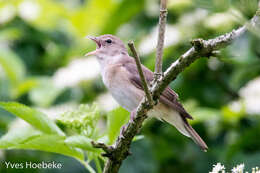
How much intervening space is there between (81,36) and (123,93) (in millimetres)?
2735

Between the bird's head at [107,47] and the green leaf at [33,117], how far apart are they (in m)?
1.34

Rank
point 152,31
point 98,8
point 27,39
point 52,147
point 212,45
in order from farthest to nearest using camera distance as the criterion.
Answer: point 98,8
point 27,39
point 152,31
point 52,147
point 212,45

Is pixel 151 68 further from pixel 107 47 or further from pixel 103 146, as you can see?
pixel 103 146

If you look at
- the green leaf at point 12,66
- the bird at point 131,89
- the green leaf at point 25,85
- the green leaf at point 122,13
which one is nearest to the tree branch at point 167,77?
the bird at point 131,89

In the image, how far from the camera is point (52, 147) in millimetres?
1974

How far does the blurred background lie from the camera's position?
3750 mm

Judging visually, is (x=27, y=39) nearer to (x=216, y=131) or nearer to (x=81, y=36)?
(x=81, y=36)

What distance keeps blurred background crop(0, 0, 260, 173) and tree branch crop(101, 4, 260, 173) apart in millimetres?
1369

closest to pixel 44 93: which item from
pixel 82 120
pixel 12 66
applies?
pixel 12 66

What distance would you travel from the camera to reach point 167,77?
158 cm

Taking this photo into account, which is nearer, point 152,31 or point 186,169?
point 186,169

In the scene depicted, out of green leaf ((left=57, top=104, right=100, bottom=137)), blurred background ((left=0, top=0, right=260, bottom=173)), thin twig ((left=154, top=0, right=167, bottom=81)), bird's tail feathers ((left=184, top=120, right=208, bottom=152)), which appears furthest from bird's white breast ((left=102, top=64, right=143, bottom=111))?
thin twig ((left=154, top=0, right=167, bottom=81))

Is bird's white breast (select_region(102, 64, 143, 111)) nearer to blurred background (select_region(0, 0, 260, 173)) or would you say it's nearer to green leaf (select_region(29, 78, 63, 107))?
blurred background (select_region(0, 0, 260, 173))

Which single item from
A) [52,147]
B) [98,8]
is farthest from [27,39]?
[52,147]
